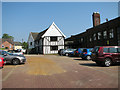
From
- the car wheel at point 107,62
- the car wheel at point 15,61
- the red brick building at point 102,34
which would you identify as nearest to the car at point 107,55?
the car wheel at point 107,62

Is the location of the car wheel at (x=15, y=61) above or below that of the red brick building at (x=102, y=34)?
below

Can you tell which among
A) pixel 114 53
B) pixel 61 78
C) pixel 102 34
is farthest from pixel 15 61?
pixel 102 34

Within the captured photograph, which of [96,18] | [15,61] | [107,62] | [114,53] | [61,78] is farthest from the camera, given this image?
[96,18]

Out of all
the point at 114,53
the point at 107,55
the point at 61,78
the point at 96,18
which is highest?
the point at 96,18

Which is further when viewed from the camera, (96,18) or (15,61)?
(96,18)

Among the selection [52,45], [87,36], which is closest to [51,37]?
[52,45]

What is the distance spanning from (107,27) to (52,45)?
1827cm

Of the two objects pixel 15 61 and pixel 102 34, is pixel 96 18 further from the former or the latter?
pixel 15 61

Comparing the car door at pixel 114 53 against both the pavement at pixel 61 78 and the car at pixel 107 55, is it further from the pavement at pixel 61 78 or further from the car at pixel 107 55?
the pavement at pixel 61 78

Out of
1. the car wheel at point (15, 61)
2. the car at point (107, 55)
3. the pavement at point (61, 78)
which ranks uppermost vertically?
the car at point (107, 55)

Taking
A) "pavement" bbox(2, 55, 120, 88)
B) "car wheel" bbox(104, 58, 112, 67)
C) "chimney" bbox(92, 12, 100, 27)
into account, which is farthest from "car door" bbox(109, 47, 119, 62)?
"chimney" bbox(92, 12, 100, 27)

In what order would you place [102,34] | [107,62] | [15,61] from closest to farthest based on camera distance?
[107,62]
[15,61]
[102,34]

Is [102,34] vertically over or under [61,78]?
over

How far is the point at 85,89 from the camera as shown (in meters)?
5.46
